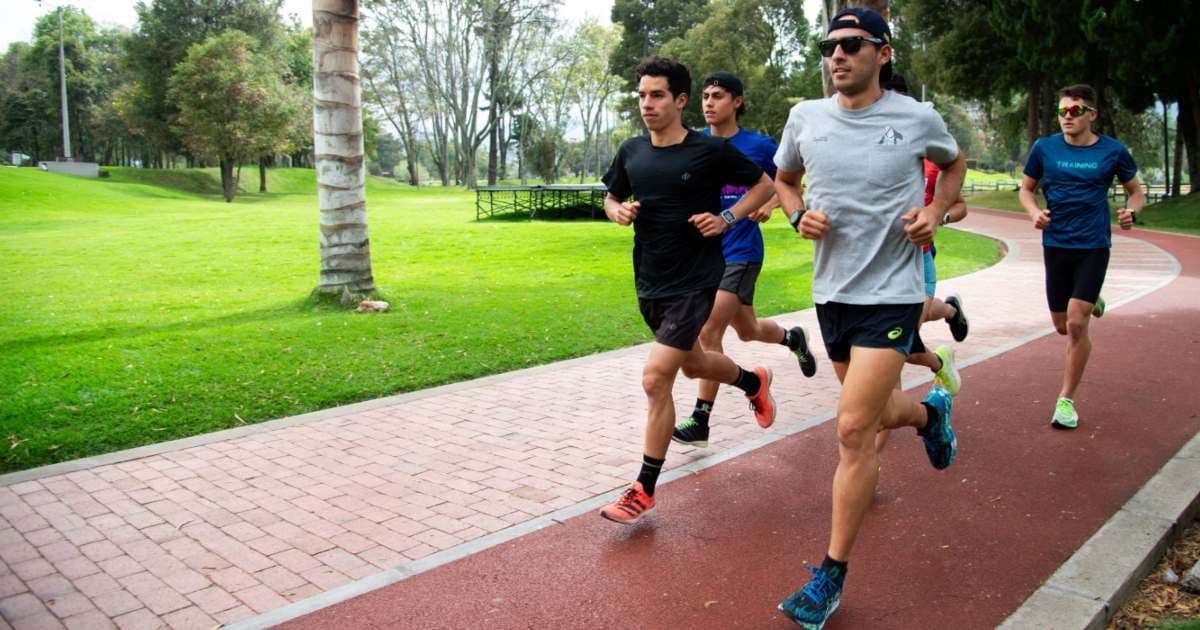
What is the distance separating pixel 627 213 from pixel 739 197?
1519 mm

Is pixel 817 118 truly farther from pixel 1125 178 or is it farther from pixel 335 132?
pixel 335 132

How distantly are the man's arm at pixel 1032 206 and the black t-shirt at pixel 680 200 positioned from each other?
2.55 m

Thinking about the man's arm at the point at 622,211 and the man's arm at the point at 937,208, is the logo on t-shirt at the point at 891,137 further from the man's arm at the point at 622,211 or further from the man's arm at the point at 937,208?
the man's arm at the point at 622,211

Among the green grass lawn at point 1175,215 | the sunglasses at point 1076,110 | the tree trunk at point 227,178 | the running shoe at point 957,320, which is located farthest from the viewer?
the tree trunk at point 227,178

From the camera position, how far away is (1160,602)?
3.65 meters

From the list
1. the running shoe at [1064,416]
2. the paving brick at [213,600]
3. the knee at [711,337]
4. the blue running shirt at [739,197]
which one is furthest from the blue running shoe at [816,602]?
the running shoe at [1064,416]

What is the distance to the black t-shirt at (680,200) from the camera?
4.38 meters

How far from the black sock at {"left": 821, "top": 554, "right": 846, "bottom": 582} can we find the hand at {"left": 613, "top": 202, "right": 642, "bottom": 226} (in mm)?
1792

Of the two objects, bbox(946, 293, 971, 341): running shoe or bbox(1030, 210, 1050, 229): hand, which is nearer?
bbox(1030, 210, 1050, 229): hand

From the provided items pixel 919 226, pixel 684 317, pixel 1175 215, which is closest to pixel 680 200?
pixel 684 317

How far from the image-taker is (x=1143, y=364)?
26.5 ft

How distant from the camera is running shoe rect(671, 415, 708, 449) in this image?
5547mm

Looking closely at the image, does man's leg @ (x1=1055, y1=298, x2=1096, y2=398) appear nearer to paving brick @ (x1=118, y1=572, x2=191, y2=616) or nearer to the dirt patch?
the dirt patch

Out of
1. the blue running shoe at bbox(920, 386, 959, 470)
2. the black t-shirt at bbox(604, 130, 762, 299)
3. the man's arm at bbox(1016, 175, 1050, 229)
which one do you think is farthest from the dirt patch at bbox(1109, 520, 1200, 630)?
the man's arm at bbox(1016, 175, 1050, 229)
